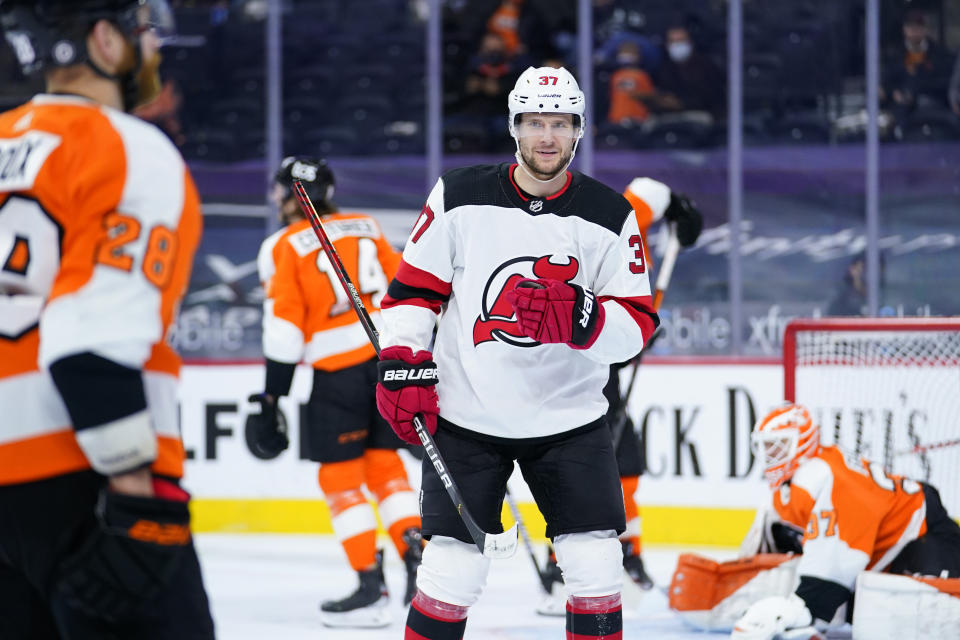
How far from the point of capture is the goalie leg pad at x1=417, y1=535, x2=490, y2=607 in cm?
212

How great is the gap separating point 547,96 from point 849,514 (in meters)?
1.39

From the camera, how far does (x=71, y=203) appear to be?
1227mm

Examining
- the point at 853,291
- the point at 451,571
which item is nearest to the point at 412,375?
the point at 451,571

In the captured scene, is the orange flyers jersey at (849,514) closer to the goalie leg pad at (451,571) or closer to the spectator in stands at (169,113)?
the goalie leg pad at (451,571)

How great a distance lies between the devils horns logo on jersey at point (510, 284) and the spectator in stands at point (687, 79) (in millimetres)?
4956

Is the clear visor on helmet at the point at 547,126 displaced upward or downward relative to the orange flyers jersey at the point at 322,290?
upward

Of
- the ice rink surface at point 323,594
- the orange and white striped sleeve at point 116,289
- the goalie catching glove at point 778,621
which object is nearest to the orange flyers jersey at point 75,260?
the orange and white striped sleeve at point 116,289

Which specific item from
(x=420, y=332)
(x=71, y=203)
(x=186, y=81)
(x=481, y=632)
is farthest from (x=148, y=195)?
(x=186, y=81)

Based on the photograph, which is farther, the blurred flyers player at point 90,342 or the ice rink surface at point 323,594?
the ice rink surface at point 323,594

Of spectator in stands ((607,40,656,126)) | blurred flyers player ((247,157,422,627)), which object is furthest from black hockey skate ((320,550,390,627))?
spectator in stands ((607,40,656,126))

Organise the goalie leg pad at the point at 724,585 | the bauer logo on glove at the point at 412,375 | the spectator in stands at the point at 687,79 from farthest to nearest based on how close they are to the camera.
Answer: the spectator in stands at the point at 687,79, the goalie leg pad at the point at 724,585, the bauer logo on glove at the point at 412,375

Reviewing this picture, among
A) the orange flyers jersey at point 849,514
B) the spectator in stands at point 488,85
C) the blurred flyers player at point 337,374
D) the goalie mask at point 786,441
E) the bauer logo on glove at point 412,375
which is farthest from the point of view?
the spectator in stands at point 488,85

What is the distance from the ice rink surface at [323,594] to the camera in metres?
3.43

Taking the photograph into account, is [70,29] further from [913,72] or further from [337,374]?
[913,72]
